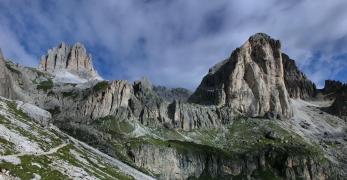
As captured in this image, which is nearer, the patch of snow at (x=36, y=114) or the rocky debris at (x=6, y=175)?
the rocky debris at (x=6, y=175)

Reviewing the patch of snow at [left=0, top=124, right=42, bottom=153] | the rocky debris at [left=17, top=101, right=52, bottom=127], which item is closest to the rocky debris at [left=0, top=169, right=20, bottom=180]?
the patch of snow at [left=0, top=124, right=42, bottom=153]

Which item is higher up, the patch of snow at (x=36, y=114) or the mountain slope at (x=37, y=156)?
the patch of snow at (x=36, y=114)

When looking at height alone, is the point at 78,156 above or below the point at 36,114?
below

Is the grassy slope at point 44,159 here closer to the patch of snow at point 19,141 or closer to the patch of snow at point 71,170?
the patch of snow at point 71,170

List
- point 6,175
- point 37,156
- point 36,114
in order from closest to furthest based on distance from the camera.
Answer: point 6,175 → point 37,156 → point 36,114

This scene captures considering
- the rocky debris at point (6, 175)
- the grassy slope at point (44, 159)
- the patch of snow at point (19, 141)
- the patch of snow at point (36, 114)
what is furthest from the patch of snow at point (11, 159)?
the patch of snow at point (36, 114)

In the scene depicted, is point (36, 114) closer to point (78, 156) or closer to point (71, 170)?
point (78, 156)

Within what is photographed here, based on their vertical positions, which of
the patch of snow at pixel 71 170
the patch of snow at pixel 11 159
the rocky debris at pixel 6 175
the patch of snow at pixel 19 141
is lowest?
the patch of snow at pixel 71 170

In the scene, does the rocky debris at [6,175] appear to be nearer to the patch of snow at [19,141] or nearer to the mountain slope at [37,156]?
the mountain slope at [37,156]

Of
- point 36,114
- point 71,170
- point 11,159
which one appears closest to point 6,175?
point 11,159

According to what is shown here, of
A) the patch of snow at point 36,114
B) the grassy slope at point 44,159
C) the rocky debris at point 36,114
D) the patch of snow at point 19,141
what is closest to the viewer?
Answer: the grassy slope at point 44,159

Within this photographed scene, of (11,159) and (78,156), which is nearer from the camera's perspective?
(11,159)

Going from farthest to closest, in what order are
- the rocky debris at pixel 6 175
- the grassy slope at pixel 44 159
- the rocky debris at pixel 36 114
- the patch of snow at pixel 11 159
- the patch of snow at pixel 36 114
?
the patch of snow at pixel 36 114
the rocky debris at pixel 36 114
the grassy slope at pixel 44 159
the patch of snow at pixel 11 159
the rocky debris at pixel 6 175

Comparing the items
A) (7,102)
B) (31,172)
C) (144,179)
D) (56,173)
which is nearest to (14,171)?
(31,172)
